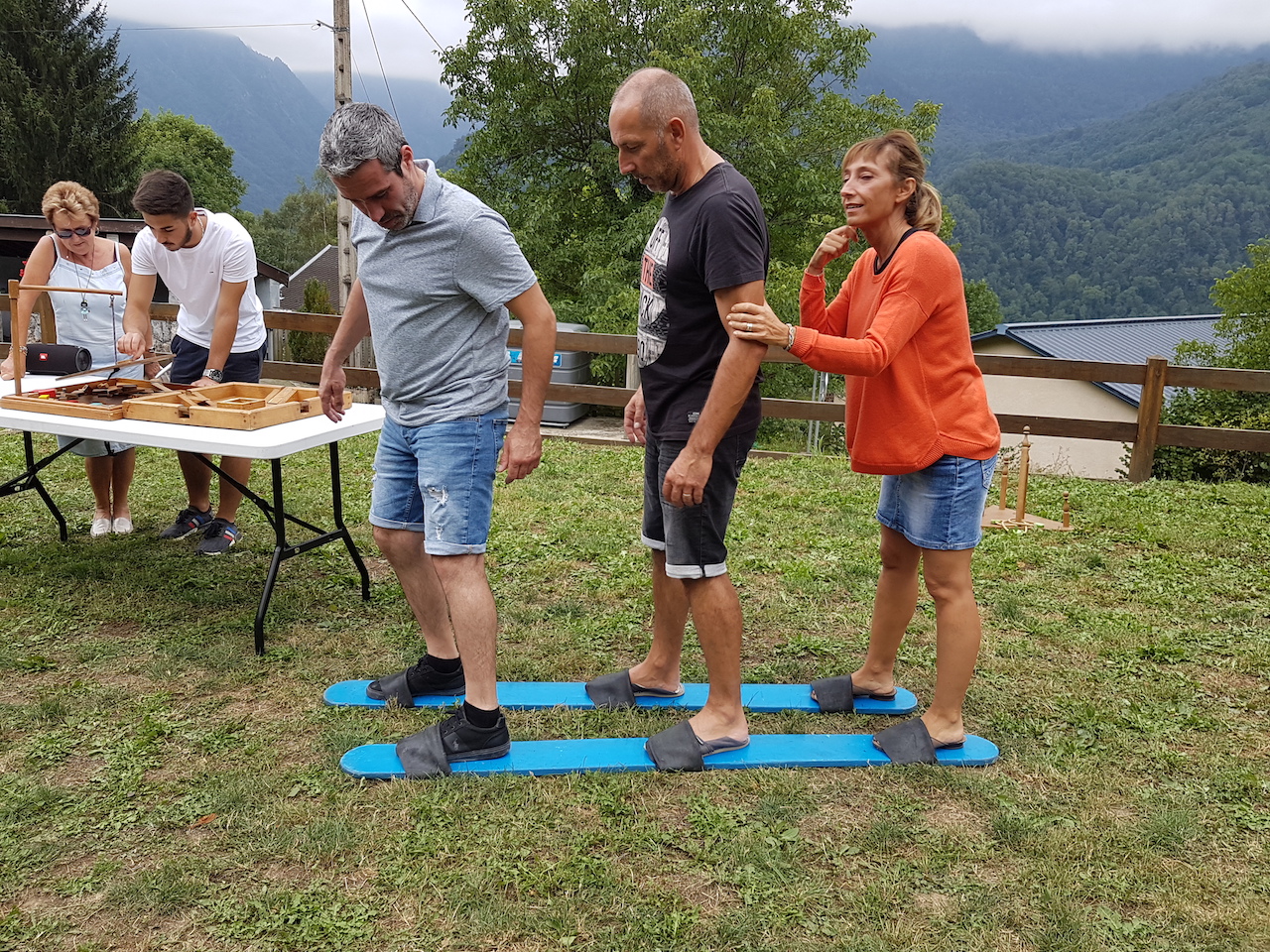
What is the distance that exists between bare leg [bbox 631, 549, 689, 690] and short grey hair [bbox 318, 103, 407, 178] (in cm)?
149

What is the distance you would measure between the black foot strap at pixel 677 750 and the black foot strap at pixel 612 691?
0.38m

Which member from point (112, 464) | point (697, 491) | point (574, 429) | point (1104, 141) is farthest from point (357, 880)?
point (1104, 141)

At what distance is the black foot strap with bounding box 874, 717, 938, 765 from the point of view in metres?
2.99

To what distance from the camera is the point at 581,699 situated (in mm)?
3428

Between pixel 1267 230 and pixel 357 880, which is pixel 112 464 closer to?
pixel 357 880

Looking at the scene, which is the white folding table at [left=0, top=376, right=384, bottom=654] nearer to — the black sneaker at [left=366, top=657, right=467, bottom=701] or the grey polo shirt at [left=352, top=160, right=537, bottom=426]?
the black sneaker at [left=366, top=657, right=467, bottom=701]

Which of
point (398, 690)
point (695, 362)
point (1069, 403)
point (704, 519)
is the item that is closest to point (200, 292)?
point (398, 690)

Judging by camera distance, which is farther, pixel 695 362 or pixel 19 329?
pixel 19 329

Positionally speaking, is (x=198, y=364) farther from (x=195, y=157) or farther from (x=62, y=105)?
(x=195, y=157)

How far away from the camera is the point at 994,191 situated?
402 ft

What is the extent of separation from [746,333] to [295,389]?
8.28 feet

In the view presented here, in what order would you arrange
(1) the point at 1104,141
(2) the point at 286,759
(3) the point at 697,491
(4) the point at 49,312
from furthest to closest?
(1) the point at 1104,141 < (4) the point at 49,312 < (2) the point at 286,759 < (3) the point at 697,491

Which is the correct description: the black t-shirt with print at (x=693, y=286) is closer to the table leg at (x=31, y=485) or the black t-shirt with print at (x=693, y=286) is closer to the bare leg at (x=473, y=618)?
the bare leg at (x=473, y=618)

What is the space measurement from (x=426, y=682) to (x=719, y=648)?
3.67 feet
